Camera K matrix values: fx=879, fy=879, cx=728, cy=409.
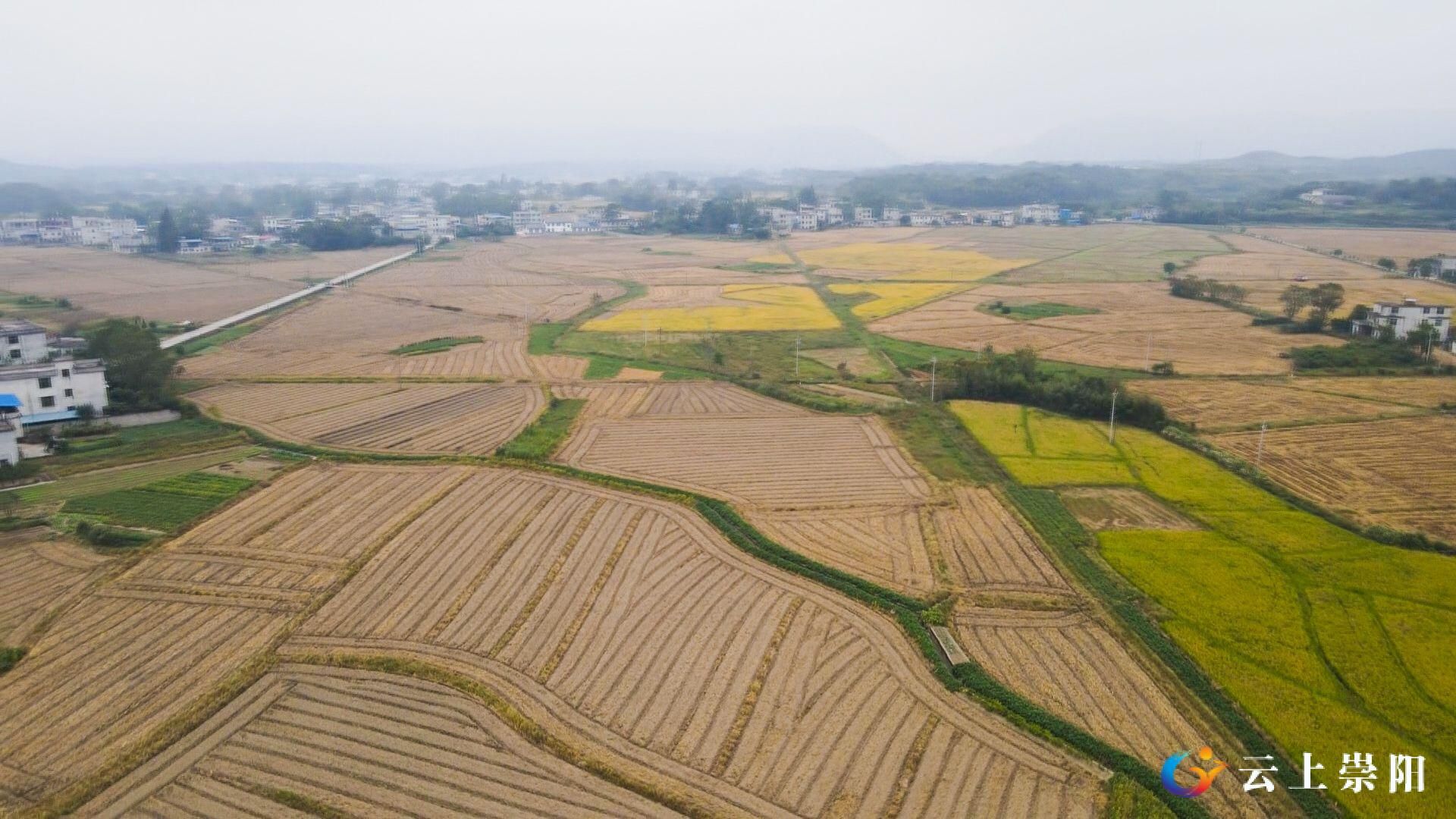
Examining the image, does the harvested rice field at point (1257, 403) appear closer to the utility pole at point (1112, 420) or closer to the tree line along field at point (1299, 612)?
the utility pole at point (1112, 420)

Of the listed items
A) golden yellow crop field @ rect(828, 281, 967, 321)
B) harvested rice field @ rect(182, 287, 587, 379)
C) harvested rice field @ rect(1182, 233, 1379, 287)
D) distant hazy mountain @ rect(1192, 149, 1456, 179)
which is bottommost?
harvested rice field @ rect(182, 287, 587, 379)

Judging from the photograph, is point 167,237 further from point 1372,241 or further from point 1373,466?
point 1372,241

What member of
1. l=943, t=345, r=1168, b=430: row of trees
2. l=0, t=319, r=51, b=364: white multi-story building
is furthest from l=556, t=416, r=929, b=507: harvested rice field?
l=0, t=319, r=51, b=364: white multi-story building

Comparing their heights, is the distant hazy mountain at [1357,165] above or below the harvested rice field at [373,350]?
above

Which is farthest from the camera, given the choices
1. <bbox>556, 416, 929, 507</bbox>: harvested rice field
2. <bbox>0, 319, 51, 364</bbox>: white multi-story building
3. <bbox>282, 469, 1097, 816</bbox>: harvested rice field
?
<bbox>0, 319, 51, 364</bbox>: white multi-story building

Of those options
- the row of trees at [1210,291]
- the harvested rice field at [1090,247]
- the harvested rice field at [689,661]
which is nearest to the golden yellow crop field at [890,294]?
the harvested rice field at [1090,247]

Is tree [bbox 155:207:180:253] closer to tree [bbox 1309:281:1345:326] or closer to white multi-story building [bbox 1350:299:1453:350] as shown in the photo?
tree [bbox 1309:281:1345:326]
